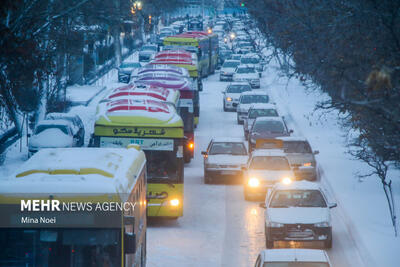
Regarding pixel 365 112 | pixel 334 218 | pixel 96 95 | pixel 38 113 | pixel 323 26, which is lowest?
pixel 96 95

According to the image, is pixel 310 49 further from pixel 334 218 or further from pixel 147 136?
pixel 334 218

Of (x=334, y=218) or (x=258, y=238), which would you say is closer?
(x=258, y=238)

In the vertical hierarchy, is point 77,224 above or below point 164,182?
above

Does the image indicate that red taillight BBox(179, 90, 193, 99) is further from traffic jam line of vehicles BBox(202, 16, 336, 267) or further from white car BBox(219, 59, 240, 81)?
white car BBox(219, 59, 240, 81)

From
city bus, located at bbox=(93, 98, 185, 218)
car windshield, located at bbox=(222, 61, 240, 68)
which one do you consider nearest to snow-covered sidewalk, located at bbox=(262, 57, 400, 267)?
city bus, located at bbox=(93, 98, 185, 218)

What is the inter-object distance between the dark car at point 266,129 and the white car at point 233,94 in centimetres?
1347

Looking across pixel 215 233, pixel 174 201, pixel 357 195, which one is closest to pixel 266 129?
pixel 357 195

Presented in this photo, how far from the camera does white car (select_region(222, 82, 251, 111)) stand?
4797 cm

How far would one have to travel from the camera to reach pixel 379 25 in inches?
624

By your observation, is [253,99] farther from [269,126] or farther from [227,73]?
[227,73]

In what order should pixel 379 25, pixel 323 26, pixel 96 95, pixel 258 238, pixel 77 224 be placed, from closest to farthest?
1. pixel 77 224
2. pixel 379 25
3. pixel 323 26
4. pixel 258 238
5. pixel 96 95

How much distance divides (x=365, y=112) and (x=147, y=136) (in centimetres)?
543

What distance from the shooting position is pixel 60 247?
10219 mm

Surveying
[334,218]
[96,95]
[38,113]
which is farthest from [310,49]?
[96,95]
